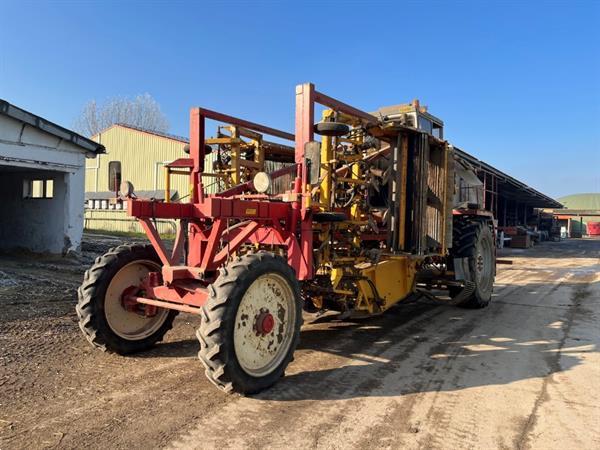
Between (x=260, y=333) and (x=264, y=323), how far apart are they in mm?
86

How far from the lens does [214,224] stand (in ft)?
13.7

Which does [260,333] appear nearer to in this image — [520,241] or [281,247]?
[281,247]

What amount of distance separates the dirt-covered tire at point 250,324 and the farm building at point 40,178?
8.90m

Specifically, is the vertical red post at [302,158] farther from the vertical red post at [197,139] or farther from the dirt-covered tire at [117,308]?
the dirt-covered tire at [117,308]

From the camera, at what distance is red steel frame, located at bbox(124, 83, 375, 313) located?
4152 millimetres

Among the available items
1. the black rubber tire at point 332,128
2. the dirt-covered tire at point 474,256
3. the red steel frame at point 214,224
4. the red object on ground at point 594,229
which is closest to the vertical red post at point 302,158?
the red steel frame at point 214,224

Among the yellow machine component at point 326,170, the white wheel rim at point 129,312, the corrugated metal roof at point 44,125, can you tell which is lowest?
the white wheel rim at point 129,312

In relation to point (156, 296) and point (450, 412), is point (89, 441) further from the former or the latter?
point (450, 412)

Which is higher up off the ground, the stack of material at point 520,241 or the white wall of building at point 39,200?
the white wall of building at point 39,200

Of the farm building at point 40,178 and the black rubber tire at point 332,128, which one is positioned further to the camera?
the farm building at point 40,178

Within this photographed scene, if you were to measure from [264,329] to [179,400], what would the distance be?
83 centimetres

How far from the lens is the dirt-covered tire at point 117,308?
4.32 meters

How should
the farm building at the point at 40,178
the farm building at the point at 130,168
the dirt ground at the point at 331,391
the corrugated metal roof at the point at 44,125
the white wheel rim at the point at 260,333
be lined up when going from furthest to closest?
the farm building at the point at 130,168, the farm building at the point at 40,178, the corrugated metal roof at the point at 44,125, the white wheel rim at the point at 260,333, the dirt ground at the point at 331,391

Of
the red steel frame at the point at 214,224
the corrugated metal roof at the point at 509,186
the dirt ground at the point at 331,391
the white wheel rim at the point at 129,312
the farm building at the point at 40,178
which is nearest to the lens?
the dirt ground at the point at 331,391
